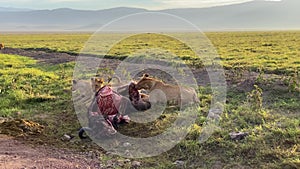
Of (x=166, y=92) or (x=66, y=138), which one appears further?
(x=166, y=92)

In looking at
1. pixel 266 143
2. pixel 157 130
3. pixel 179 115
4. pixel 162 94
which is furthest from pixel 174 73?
pixel 266 143

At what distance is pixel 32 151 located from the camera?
21.1 feet

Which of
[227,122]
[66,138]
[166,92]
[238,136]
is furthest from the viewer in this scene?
[166,92]

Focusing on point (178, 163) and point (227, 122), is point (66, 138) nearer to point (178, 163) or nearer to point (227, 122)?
point (178, 163)

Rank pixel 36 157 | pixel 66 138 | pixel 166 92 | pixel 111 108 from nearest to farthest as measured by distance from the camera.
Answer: pixel 36 157 < pixel 66 138 < pixel 111 108 < pixel 166 92

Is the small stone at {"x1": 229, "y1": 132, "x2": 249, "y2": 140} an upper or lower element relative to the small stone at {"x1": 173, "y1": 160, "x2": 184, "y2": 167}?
upper

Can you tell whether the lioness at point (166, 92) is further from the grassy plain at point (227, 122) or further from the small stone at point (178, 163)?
the small stone at point (178, 163)

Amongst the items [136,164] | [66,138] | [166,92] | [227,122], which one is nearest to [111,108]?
[66,138]

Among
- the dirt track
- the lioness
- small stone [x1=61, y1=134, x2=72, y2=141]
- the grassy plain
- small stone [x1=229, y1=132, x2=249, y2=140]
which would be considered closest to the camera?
the dirt track

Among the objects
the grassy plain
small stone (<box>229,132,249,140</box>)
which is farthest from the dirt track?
small stone (<box>229,132,249,140</box>)

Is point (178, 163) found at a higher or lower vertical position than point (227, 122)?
lower

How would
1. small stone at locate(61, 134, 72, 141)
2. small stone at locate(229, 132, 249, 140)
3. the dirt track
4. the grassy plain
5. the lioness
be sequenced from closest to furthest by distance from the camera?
the dirt track < the grassy plain < small stone at locate(229, 132, 249, 140) < small stone at locate(61, 134, 72, 141) < the lioness

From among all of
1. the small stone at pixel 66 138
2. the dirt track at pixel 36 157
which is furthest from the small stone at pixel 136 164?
the small stone at pixel 66 138

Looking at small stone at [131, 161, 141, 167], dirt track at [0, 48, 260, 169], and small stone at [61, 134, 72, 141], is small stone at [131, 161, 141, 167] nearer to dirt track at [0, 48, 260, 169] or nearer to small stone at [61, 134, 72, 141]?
dirt track at [0, 48, 260, 169]
